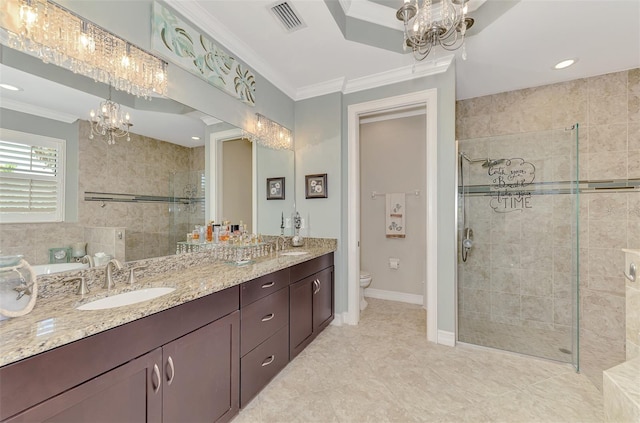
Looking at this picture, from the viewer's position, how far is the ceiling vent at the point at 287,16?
1.81m

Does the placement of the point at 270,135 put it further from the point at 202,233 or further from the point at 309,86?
the point at 202,233

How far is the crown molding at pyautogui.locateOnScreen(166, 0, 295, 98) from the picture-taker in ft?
5.71

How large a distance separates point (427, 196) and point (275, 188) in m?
1.57

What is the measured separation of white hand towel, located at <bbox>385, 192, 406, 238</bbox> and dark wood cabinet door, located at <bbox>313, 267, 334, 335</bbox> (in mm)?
1364

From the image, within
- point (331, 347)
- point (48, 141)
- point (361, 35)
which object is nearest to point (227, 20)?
point (361, 35)

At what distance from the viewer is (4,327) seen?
894 mm

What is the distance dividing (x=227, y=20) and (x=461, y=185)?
2438mm

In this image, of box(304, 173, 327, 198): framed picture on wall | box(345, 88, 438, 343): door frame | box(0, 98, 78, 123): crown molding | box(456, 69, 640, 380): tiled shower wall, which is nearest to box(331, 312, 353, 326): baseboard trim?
box(345, 88, 438, 343): door frame

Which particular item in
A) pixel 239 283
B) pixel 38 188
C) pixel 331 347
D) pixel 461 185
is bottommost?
pixel 331 347

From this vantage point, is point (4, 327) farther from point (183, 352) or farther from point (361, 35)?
point (361, 35)

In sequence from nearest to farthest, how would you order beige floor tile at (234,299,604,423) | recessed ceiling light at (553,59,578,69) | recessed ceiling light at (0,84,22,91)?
1. recessed ceiling light at (0,84,22,91)
2. beige floor tile at (234,299,604,423)
3. recessed ceiling light at (553,59,578,69)

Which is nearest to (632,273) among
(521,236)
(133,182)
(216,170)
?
(521,236)

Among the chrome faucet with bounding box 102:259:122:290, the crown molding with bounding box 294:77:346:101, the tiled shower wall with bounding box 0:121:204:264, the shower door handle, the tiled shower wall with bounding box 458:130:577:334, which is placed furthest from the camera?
the crown molding with bounding box 294:77:346:101

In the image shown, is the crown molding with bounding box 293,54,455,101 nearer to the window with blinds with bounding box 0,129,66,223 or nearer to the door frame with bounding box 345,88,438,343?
the door frame with bounding box 345,88,438,343
